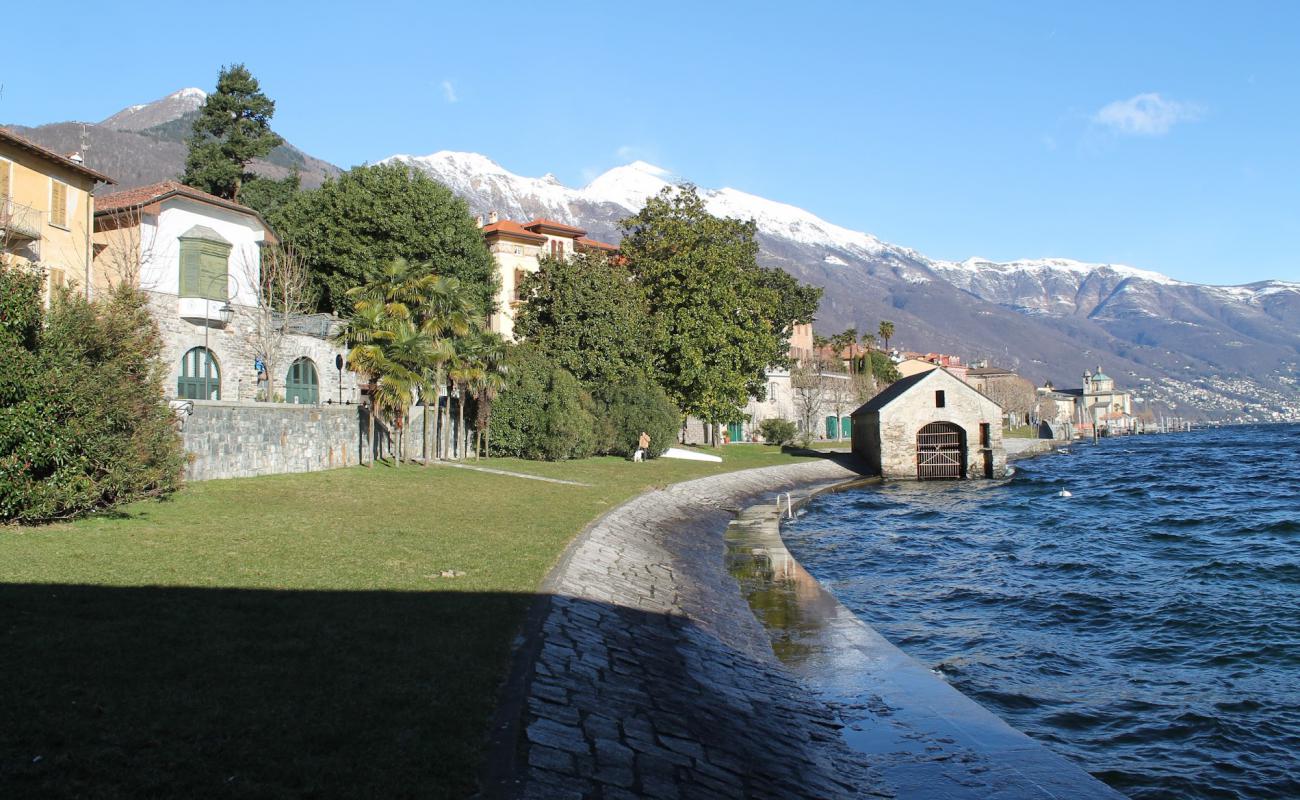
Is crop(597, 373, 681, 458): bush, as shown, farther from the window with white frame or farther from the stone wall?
the window with white frame

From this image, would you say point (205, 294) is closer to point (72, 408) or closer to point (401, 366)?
point (401, 366)

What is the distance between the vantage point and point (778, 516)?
31.6 m

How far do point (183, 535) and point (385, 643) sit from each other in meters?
7.31

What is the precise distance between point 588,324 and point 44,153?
24.6 metres

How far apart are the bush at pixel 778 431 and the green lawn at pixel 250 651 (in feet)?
172

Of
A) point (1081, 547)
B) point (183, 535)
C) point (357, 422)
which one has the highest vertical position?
point (357, 422)

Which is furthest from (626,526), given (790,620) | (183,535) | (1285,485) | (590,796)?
(1285,485)

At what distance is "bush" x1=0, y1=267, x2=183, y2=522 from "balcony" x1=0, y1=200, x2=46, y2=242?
483 inches

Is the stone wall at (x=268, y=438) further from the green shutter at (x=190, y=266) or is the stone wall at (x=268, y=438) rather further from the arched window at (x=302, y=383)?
the green shutter at (x=190, y=266)

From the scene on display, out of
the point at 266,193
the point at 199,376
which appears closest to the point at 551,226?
the point at 266,193

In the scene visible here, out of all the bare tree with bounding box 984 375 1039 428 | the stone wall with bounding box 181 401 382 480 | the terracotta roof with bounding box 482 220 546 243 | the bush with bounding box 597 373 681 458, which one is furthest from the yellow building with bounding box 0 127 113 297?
the bare tree with bounding box 984 375 1039 428

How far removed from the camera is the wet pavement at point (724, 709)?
7148 millimetres

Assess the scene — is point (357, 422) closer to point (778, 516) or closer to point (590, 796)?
point (778, 516)

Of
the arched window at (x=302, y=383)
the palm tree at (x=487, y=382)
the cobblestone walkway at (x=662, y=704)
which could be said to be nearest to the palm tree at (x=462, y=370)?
the palm tree at (x=487, y=382)
